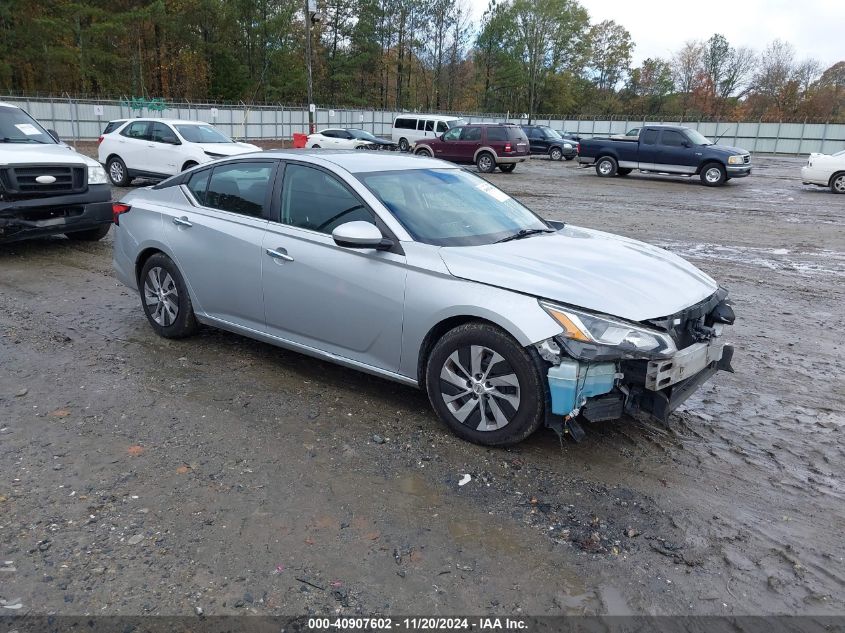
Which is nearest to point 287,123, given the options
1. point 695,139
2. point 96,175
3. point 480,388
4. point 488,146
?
point 488,146

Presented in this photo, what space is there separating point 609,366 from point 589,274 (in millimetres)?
610

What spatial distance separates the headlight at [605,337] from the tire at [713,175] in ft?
70.0

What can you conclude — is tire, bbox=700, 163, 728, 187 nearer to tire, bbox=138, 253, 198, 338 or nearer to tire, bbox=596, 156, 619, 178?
tire, bbox=596, 156, 619, 178

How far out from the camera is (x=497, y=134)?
25.5 m

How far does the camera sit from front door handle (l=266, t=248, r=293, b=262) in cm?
462

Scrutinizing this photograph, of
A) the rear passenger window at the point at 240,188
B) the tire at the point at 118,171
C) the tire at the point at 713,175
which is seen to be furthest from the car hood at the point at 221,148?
the tire at the point at 713,175

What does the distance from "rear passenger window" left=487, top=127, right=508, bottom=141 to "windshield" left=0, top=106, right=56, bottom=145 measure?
1833 centimetres

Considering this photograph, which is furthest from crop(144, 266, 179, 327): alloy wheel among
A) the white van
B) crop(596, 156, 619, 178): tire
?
the white van

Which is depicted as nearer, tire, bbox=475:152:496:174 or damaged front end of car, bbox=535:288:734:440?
damaged front end of car, bbox=535:288:734:440

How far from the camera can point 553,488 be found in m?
3.52

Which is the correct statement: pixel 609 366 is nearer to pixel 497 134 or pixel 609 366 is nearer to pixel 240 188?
pixel 240 188

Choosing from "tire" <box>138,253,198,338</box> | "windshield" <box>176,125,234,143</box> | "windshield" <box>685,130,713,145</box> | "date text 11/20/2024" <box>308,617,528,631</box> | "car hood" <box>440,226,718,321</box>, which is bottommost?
"date text 11/20/2024" <box>308,617,528,631</box>

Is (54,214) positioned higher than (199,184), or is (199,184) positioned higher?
(199,184)

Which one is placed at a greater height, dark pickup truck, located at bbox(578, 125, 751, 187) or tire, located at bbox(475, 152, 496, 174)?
dark pickup truck, located at bbox(578, 125, 751, 187)
